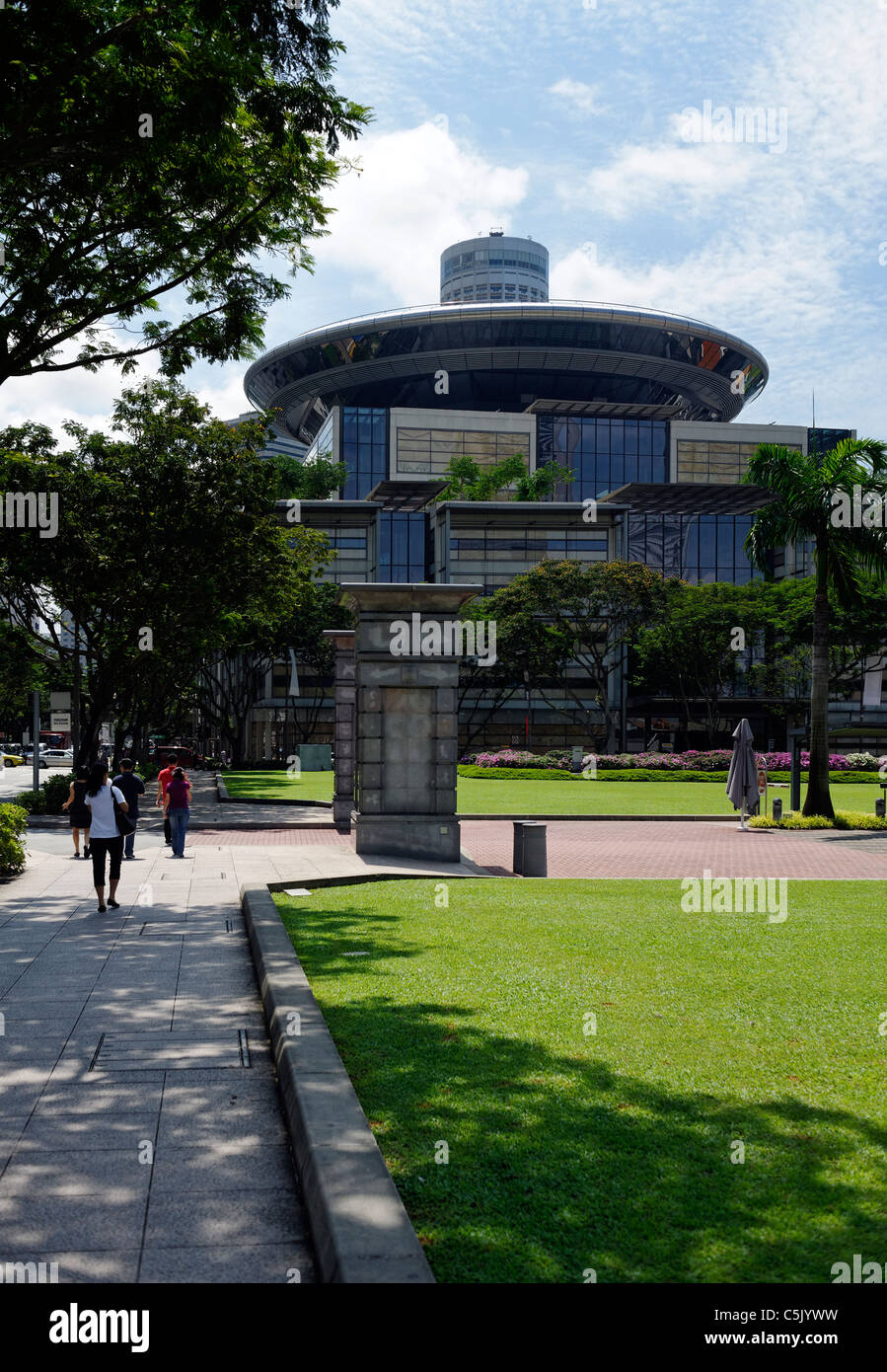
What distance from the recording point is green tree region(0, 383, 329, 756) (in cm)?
2984

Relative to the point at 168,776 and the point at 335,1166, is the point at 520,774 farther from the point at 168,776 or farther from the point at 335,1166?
the point at 335,1166

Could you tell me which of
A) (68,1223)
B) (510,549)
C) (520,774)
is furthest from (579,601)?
(68,1223)

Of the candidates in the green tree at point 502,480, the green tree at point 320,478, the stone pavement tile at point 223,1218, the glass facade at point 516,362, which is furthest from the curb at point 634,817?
the glass facade at point 516,362

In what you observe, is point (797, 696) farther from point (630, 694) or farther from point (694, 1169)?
point (694, 1169)

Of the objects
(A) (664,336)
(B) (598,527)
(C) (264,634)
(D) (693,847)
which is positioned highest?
(A) (664,336)

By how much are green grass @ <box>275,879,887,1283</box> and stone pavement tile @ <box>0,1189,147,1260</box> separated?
3.64 ft

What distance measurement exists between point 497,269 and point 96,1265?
610ft

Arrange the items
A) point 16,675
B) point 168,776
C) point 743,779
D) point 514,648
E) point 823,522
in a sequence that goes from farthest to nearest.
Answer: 1. point 514,648
2. point 16,675
3. point 823,522
4. point 743,779
5. point 168,776

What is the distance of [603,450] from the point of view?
354 feet

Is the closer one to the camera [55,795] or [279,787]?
[55,795]

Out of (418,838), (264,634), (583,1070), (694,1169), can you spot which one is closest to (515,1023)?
(583,1070)

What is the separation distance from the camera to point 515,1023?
709cm

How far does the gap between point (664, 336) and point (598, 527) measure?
107ft

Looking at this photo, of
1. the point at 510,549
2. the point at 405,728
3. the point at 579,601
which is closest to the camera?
the point at 405,728
